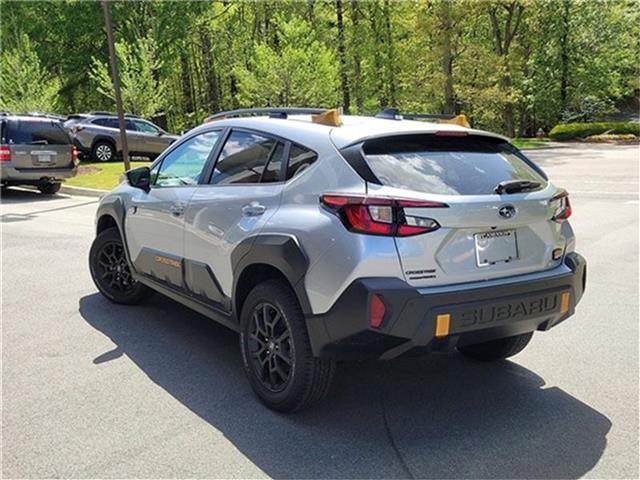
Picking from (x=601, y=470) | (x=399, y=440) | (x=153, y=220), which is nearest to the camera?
(x=601, y=470)

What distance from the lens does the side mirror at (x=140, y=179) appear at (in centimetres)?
473

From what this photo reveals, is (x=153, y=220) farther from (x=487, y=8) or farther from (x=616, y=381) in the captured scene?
(x=487, y=8)

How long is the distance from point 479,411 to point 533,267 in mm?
907

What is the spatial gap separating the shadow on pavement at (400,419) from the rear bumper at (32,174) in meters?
10.2

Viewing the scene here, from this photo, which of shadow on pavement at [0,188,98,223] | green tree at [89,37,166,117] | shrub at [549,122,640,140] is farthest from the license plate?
shrub at [549,122,640,140]

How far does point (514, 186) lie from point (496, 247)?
39 centimetres

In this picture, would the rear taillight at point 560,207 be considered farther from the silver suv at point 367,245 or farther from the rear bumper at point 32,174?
the rear bumper at point 32,174

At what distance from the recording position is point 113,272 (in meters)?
5.40

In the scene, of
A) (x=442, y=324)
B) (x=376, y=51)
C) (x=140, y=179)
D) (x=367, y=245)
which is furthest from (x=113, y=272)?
(x=376, y=51)

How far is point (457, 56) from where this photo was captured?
30859 millimetres

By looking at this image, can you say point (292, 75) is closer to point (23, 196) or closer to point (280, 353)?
point (23, 196)

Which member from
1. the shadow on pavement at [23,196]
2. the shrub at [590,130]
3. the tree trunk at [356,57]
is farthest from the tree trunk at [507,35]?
the shadow on pavement at [23,196]

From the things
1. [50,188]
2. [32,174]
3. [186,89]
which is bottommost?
[50,188]

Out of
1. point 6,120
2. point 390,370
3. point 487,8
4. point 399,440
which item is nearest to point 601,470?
point 399,440
